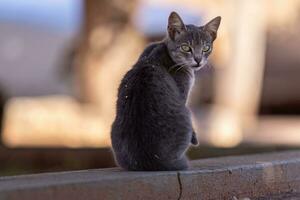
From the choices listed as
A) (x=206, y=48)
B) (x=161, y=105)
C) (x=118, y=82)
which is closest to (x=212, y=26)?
(x=206, y=48)

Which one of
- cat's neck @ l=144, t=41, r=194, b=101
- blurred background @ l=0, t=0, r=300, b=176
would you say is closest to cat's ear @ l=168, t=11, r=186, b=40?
cat's neck @ l=144, t=41, r=194, b=101

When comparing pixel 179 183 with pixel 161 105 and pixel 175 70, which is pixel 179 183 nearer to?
pixel 161 105

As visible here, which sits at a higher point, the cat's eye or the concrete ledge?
the cat's eye

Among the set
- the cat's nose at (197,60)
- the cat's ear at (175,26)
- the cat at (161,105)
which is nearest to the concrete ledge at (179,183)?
the cat at (161,105)

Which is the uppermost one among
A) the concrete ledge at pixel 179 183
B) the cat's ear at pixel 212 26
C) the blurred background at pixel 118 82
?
the cat's ear at pixel 212 26

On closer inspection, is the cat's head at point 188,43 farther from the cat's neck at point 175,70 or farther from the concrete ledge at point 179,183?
the concrete ledge at point 179,183

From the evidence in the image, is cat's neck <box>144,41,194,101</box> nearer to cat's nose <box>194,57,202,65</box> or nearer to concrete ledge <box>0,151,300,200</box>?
cat's nose <box>194,57,202,65</box>

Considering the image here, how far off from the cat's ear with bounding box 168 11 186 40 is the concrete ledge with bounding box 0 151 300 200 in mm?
937

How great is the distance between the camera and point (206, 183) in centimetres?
437

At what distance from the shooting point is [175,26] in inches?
182

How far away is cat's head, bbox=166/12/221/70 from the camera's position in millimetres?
4512

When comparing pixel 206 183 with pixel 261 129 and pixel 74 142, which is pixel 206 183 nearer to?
pixel 74 142

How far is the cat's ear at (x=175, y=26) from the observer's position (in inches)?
181

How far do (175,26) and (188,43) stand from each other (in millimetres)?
182
